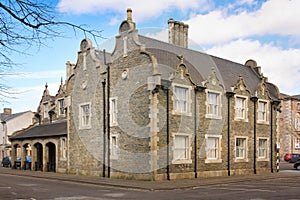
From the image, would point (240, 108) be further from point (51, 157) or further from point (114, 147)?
point (51, 157)

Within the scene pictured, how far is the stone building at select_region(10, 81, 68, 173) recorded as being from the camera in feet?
114

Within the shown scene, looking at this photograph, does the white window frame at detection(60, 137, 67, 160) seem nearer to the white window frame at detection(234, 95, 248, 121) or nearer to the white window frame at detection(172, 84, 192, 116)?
the white window frame at detection(172, 84, 192, 116)

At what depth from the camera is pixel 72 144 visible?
108ft

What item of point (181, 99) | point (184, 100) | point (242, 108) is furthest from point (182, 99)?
point (242, 108)

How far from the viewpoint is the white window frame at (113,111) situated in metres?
28.8

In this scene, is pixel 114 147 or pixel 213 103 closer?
pixel 114 147

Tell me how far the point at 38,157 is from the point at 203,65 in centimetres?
1882

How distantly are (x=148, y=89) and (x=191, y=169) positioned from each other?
6.36 meters

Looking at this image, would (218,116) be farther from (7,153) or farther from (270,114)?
(7,153)

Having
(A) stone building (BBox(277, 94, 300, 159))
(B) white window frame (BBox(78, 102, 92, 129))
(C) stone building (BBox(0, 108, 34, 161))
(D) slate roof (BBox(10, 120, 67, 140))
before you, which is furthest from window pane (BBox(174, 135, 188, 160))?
(A) stone building (BBox(277, 94, 300, 159))

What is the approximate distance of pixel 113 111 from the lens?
29172mm

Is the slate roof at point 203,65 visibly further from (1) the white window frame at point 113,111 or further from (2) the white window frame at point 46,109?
(2) the white window frame at point 46,109

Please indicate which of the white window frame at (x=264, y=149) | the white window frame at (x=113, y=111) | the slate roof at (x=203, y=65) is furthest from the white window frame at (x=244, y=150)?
the white window frame at (x=113, y=111)

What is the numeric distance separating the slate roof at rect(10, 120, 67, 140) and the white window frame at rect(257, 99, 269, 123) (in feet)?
53.8
